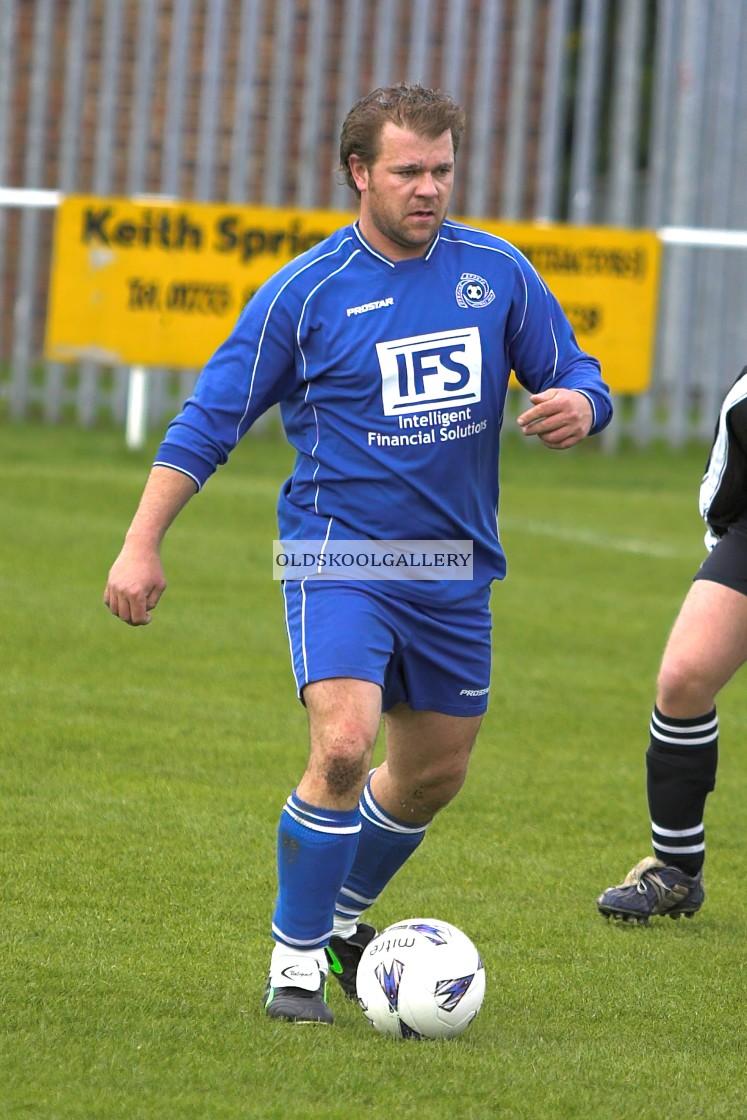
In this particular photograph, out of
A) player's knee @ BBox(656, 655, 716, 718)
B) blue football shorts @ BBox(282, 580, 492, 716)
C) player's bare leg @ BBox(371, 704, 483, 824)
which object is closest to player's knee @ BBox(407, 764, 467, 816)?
player's bare leg @ BBox(371, 704, 483, 824)

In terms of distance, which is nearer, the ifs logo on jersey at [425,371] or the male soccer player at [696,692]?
the ifs logo on jersey at [425,371]

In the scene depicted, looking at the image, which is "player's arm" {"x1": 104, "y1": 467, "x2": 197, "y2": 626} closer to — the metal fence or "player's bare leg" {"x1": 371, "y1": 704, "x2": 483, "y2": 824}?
"player's bare leg" {"x1": 371, "y1": 704, "x2": 483, "y2": 824}

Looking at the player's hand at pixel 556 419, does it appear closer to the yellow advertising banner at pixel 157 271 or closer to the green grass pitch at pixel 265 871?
the green grass pitch at pixel 265 871

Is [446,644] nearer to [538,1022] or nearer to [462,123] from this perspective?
[538,1022]

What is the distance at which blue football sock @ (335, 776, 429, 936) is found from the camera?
445 cm

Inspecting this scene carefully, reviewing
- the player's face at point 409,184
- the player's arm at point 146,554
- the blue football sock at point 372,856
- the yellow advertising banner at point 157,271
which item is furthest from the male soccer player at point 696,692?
the yellow advertising banner at point 157,271

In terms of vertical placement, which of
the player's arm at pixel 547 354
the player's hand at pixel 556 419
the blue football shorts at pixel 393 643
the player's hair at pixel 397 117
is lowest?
the blue football shorts at pixel 393 643

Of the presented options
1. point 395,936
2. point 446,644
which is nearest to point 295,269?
point 446,644

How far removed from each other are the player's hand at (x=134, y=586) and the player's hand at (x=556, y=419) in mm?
875

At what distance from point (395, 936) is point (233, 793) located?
1.92 metres

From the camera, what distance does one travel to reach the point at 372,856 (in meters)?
4.46

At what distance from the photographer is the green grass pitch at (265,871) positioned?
3611 mm

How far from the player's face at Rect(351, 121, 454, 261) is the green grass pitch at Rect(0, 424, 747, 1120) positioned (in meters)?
1.79

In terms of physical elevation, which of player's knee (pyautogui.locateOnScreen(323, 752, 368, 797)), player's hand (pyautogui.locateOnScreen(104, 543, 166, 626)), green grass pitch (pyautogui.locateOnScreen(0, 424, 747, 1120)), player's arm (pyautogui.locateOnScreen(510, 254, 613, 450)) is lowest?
green grass pitch (pyautogui.locateOnScreen(0, 424, 747, 1120))
